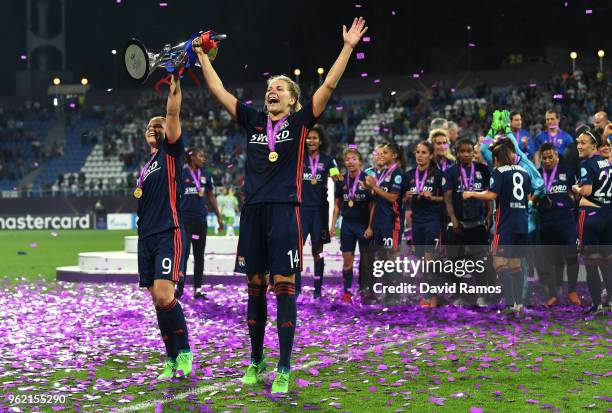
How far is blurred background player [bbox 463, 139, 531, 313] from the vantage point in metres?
11.1

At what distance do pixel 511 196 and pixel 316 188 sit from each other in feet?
9.31

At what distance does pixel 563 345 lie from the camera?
8.98m

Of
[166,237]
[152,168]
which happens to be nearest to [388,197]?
[152,168]

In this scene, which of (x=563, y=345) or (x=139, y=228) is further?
(x=563, y=345)

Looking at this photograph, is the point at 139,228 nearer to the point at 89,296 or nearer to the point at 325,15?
the point at 89,296

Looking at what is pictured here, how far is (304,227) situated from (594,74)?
3068 cm

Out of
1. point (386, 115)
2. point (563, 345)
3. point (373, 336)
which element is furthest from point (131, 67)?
point (386, 115)

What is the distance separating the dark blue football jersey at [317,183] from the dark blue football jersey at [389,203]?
717 mm

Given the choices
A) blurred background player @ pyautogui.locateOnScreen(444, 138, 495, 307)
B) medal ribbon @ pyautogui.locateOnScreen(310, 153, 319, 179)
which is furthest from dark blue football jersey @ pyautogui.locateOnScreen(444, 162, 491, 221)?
medal ribbon @ pyautogui.locateOnScreen(310, 153, 319, 179)

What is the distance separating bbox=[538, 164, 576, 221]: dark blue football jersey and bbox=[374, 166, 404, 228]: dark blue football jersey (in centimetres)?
183

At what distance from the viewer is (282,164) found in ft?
23.1

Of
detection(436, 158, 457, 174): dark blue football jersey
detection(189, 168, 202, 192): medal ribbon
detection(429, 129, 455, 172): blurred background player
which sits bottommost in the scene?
detection(189, 168, 202, 192): medal ribbon

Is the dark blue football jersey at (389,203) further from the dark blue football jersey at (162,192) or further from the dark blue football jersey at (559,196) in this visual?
the dark blue football jersey at (162,192)

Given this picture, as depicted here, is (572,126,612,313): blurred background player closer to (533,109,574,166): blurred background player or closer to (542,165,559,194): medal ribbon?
(542,165,559,194): medal ribbon
